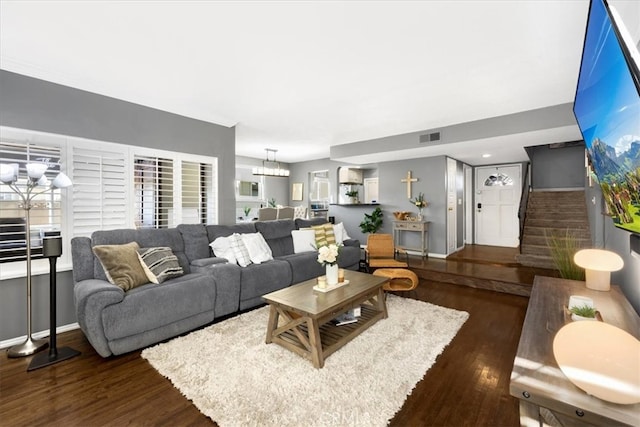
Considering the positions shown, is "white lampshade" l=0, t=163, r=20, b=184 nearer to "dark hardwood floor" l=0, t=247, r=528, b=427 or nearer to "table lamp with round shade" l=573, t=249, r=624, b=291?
"dark hardwood floor" l=0, t=247, r=528, b=427

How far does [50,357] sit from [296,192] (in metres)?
6.95

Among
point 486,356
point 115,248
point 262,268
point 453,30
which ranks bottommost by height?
point 486,356

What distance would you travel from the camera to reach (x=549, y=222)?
5.86 m

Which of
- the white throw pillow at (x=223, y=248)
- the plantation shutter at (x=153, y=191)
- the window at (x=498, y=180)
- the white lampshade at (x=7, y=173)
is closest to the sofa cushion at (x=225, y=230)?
the white throw pillow at (x=223, y=248)

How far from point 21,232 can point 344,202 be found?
637 centimetres

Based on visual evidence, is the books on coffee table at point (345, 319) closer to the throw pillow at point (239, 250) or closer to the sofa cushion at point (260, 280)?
the sofa cushion at point (260, 280)

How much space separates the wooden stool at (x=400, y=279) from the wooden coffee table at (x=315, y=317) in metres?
0.68

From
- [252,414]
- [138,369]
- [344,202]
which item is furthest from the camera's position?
[344,202]

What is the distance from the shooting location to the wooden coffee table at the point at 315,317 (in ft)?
7.45

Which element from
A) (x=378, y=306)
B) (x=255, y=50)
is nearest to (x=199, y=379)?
(x=378, y=306)

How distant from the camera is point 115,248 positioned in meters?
2.79

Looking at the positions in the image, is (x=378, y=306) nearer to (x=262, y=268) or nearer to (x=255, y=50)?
(x=262, y=268)

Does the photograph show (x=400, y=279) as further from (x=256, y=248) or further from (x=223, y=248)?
(x=223, y=248)

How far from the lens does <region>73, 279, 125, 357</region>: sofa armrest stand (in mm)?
2285
